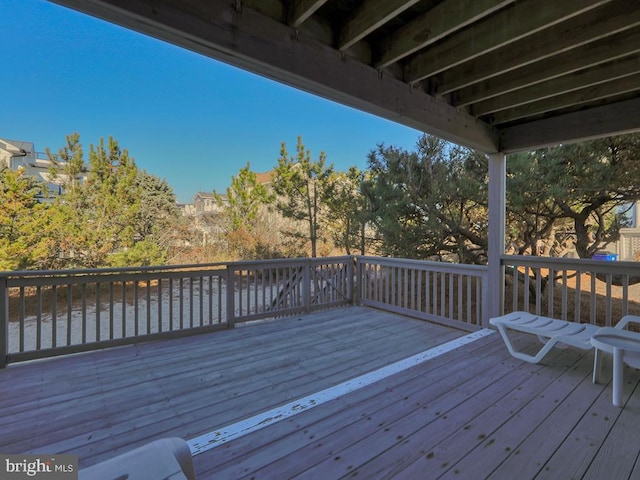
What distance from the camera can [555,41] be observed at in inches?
82.6

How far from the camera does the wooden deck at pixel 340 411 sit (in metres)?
1.48

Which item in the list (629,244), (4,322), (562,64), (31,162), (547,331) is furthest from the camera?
(31,162)

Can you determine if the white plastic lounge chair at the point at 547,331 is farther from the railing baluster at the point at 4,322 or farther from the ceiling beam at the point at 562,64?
the railing baluster at the point at 4,322

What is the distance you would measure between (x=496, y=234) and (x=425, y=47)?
Result: 2.35 m

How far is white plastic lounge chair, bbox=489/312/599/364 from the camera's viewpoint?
2.36 meters

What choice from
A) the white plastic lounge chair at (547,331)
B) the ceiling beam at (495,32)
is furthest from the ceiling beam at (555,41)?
the white plastic lounge chair at (547,331)

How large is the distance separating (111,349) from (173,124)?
40.6ft

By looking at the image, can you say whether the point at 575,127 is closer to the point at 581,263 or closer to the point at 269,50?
the point at 581,263

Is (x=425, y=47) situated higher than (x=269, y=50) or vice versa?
(x=425, y=47)

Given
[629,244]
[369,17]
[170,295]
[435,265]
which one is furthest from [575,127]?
[629,244]

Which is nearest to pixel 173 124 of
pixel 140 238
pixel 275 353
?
pixel 140 238

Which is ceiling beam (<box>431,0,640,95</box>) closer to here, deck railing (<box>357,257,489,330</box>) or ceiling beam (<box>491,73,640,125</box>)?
ceiling beam (<box>491,73,640,125</box>)

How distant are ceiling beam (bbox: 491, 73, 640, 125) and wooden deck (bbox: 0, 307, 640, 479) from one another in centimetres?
232

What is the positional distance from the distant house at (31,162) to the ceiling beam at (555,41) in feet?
37.1
